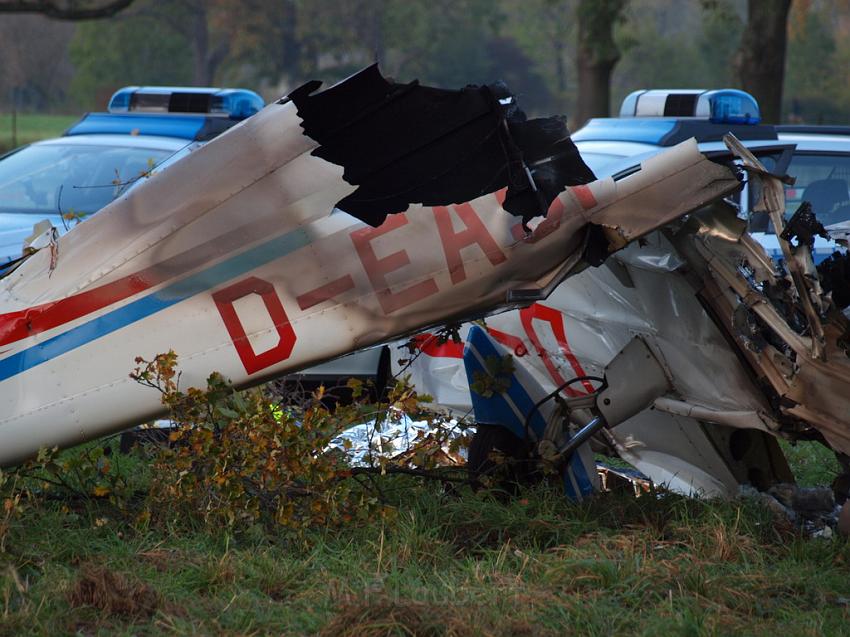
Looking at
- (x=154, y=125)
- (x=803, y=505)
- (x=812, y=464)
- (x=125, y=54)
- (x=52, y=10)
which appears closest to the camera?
(x=803, y=505)

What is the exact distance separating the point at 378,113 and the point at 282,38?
187ft

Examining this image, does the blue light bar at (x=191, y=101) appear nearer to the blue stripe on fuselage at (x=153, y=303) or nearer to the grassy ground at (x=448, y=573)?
the blue stripe on fuselage at (x=153, y=303)

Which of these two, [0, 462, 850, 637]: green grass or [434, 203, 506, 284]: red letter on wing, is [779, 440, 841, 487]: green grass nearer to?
[0, 462, 850, 637]: green grass

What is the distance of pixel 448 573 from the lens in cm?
419

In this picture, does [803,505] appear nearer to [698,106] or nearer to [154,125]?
[698,106]

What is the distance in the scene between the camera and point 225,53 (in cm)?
5969

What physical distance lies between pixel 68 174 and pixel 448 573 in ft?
19.0

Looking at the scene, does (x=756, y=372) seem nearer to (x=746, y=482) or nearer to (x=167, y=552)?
(x=746, y=482)

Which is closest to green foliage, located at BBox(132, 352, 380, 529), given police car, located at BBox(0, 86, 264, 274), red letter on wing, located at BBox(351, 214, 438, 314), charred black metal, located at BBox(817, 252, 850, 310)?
red letter on wing, located at BBox(351, 214, 438, 314)

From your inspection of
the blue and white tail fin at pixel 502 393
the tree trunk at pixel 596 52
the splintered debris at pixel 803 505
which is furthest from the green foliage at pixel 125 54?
the splintered debris at pixel 803 505

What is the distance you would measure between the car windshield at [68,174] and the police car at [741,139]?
324 cm

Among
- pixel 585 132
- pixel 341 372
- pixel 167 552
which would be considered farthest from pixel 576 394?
pixel 585 132

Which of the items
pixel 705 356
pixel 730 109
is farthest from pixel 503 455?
pixel 730 109

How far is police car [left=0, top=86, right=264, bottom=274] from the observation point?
27.8 feet
